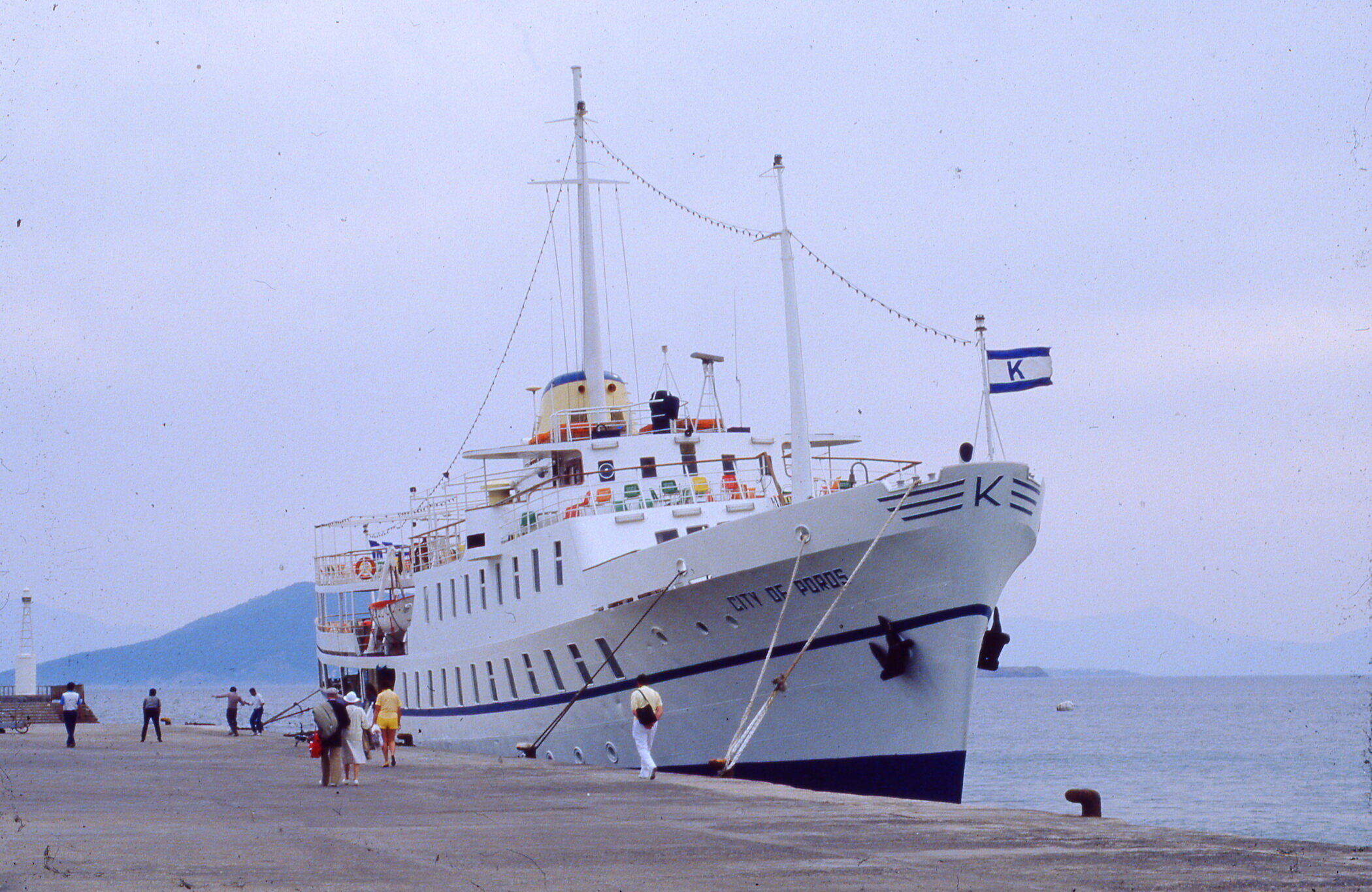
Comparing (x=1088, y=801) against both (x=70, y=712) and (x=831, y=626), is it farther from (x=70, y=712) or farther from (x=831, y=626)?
(x=70, y=712)

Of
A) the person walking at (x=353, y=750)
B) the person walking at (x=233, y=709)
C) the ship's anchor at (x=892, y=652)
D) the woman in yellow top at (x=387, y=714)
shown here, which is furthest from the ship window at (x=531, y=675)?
the person walking at (x=233, y=709)

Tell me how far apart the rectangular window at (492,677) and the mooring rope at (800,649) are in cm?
811

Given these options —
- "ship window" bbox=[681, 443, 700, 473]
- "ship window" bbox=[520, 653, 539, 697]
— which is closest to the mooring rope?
"ship window" bbox=[520, 653, 539, 697]

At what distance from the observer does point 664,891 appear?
388 inches

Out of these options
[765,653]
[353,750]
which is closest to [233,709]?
[765,653]

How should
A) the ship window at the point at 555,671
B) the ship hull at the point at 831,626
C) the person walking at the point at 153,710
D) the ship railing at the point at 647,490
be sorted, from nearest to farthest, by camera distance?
1. the ship hull at the point at 831,626
2. the ship window at the point at 555,671
3. the ship railing at the point at 647,490
4. the person walking at the point at 153,710

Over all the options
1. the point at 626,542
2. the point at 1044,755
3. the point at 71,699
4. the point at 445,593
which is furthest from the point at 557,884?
the point at 1044,755

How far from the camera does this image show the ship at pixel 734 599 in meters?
22.8

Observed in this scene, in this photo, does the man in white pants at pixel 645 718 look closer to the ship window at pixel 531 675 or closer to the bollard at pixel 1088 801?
the bollard at pixel 1088 801

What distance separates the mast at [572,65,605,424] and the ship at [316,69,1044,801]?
1.72m

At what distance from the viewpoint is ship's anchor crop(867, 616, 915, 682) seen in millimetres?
22812

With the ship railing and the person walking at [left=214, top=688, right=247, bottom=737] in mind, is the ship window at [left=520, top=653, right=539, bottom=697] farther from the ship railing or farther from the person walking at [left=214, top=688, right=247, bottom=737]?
the person walking at [left=214, top=688, right=247, bottom=737]

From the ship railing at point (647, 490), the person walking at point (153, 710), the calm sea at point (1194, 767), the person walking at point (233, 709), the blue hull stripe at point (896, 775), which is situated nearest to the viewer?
the blue hull stripe at point (896, 775)

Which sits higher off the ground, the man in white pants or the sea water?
the man in white pants
